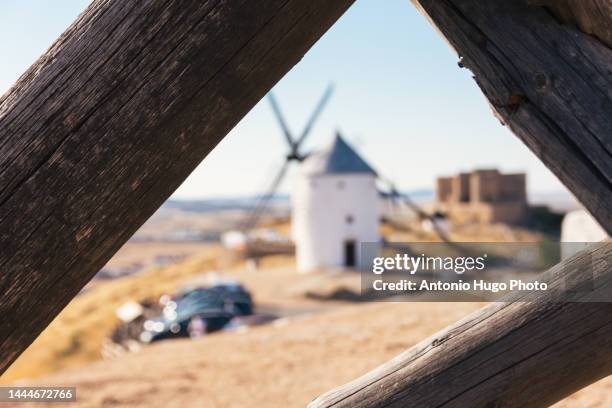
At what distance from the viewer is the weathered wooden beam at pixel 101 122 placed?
1.18 meters

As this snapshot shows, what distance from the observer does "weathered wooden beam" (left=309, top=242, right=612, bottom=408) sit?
1.55 m

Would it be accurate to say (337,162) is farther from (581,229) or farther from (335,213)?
(581,229)

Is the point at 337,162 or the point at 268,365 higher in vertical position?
the point at 337,162

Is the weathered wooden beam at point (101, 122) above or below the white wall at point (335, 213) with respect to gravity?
below

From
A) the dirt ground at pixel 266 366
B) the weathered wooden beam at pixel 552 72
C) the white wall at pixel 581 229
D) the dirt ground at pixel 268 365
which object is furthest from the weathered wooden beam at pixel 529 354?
the dirt ground at pixel 266 366

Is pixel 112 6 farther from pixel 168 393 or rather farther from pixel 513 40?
pixel 168 393

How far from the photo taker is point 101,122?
3.92ft

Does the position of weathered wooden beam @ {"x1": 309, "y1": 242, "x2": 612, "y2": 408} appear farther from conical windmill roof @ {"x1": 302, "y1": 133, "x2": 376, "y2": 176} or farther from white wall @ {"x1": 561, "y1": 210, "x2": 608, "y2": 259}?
conical windmill roof @ {"x1": 302, "y1": 133, "x2": 376, "y2": 176}

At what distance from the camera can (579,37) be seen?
1.31 metres

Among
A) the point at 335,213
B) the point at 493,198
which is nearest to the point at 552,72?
the point at 335,213

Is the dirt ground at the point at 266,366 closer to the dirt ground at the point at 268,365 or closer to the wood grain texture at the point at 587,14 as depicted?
the dirt ground at the point at 268,365

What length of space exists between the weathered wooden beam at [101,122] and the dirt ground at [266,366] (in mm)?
4466

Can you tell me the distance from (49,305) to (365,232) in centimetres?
2571

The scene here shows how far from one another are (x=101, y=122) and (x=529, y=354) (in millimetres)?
1269
